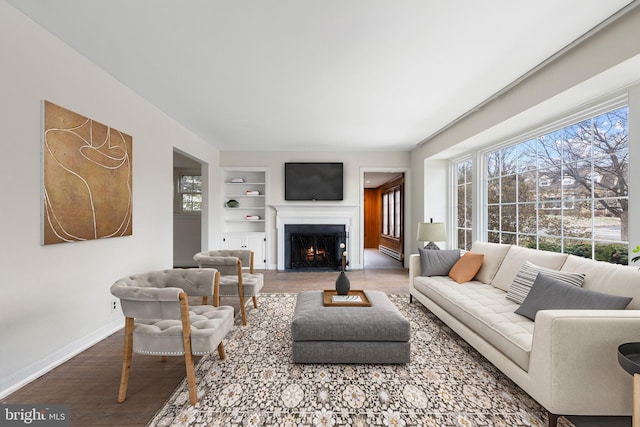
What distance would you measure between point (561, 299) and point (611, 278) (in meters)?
0.36

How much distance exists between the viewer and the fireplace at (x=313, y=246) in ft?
19.2

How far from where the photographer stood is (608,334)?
1451 mm

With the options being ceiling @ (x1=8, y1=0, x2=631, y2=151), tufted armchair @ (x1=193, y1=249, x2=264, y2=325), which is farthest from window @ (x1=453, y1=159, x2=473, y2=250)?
tufted armchair @ (x1=193, y1=249, x2=264, y2=325)

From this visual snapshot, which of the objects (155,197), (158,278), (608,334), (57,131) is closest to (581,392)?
(608,334)

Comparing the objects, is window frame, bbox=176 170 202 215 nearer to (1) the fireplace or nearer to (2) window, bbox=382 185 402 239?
(1) the fireplace

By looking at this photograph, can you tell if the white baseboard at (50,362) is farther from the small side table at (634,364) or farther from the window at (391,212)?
the window at (391,212)

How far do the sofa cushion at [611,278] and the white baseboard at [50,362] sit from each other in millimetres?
3968

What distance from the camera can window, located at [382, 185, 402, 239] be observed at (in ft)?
25.8

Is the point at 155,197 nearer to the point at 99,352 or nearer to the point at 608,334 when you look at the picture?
the point at 99,352

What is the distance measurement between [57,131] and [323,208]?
433 centimetres

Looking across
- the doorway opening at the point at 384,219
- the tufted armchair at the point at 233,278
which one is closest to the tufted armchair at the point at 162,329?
the tufted armchair at the point at 233,278

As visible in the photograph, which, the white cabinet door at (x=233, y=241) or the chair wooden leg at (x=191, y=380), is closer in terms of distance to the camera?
the chair wooden leg at (x=191, y=380)

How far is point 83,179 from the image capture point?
2363mm

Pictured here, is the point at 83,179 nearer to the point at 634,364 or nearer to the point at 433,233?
the point at 634,364
